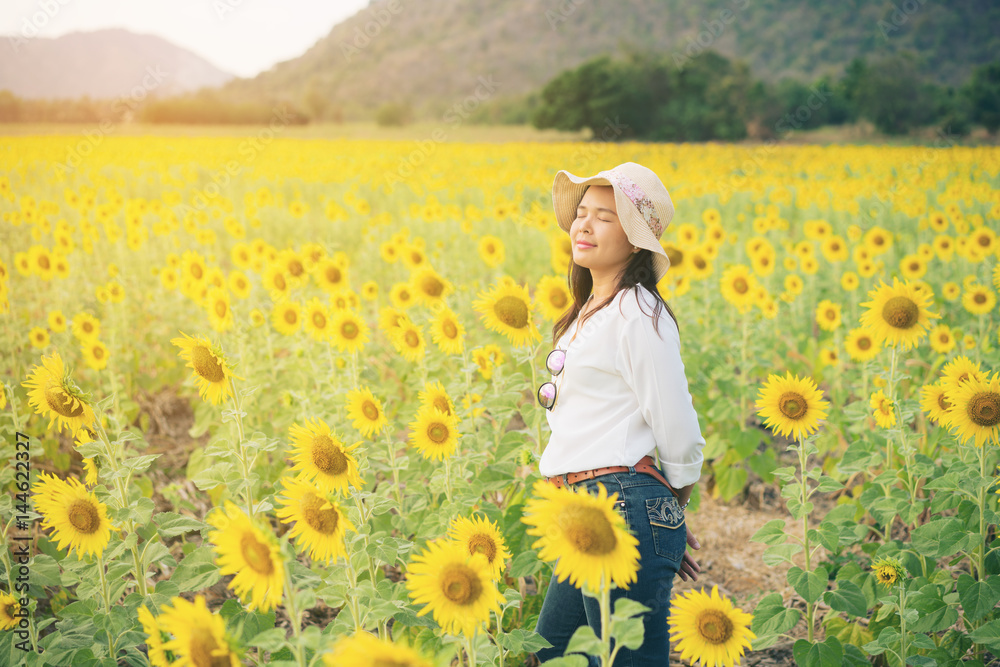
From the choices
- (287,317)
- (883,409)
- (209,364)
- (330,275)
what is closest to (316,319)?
(287,317)

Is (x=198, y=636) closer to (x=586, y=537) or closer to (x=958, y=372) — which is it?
(x=586, y=537)

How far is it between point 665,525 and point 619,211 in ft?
3.14

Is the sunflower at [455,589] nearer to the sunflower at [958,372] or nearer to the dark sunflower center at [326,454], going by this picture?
the dark sunflower center at [326,454]

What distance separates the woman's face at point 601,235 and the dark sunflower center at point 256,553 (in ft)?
4.24

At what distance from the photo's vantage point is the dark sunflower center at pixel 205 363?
206 cm

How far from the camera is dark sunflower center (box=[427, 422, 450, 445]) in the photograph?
2338mm

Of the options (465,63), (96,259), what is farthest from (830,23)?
(96,259)

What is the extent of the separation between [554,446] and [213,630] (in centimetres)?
114

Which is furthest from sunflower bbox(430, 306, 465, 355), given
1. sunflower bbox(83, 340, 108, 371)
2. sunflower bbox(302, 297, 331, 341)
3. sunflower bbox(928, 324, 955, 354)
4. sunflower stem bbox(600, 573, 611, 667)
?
sunflower bbox(928, 324, 955, 354)

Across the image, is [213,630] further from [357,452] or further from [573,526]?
[357,452]

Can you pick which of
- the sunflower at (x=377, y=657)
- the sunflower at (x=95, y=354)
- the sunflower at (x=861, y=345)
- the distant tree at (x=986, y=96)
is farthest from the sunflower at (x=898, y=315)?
the distant tree at (x=986, y=96)

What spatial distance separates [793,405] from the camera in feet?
7.53

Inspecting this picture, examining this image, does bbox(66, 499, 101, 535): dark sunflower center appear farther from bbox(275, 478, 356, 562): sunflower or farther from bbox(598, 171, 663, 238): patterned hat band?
bbox(598, 171, 663, 238): patterned hat band

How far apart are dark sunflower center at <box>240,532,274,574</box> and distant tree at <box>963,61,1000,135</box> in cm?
3461
